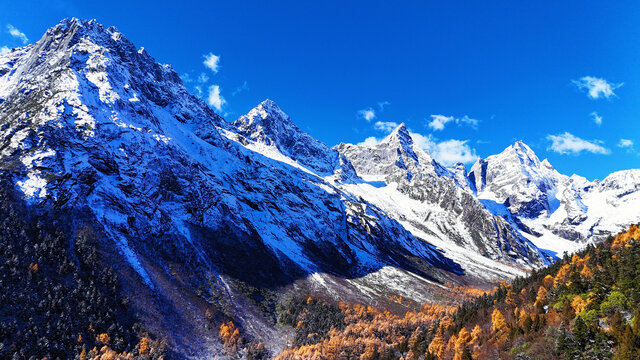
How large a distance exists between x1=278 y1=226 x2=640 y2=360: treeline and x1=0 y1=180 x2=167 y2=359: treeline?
2105 inches

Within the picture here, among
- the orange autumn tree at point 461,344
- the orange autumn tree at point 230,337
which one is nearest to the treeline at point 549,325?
the orange autumn tree at point 461,344

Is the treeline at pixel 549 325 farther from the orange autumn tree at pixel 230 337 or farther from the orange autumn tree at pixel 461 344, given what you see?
the orange autumn tree at pixel 230 337

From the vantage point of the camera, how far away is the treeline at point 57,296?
73.8 m

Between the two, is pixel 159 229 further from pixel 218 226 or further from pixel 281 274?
pixel 281 274

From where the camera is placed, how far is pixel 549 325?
181ft

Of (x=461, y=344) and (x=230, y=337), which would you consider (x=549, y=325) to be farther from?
(x=230, y=337)

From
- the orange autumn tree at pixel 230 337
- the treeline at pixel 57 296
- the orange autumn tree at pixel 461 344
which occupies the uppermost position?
the treeline at pixel 57 296

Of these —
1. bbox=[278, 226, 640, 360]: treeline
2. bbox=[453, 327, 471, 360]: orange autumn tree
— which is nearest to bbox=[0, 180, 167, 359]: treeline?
bbox=[278, 226, 640, 360]: treeline

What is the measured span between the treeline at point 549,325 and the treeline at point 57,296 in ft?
175

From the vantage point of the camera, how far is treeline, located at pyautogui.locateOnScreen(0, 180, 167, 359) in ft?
242

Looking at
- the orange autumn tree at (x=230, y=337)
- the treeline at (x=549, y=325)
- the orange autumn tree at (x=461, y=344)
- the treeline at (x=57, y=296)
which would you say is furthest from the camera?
the orange autumn tree at (x=230, y=337)

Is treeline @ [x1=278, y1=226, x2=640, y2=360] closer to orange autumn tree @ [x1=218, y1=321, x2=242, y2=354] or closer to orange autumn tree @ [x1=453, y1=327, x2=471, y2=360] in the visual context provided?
orange autumn tree @ [x1=453, y1=327, x2=471, y2=360]

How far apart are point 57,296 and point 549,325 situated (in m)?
113

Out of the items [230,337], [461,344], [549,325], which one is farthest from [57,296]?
[549,325]
